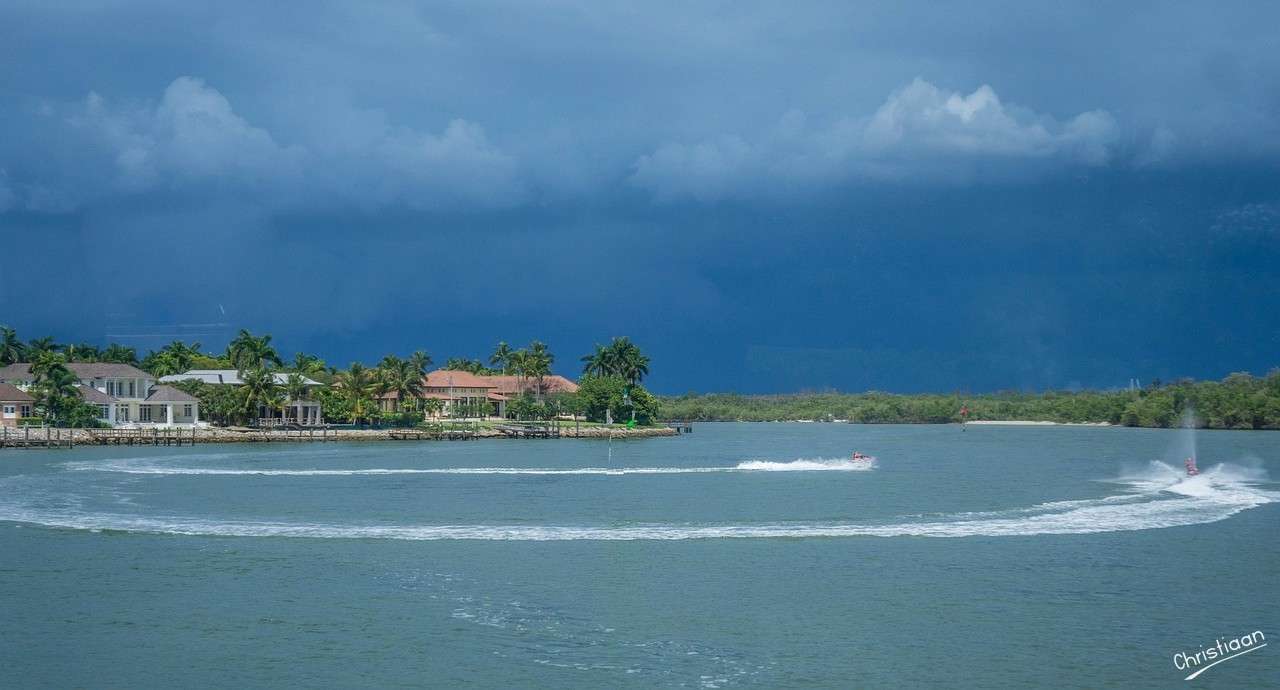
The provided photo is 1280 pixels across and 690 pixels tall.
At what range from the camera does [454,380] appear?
494ft

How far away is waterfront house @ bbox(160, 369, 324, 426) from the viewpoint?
118m

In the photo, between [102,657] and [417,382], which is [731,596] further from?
Answer: [417,382]

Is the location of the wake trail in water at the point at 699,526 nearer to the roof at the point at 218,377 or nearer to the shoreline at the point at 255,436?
the shoreline at the point at 255,436

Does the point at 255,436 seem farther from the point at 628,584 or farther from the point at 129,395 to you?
the point at 628,584

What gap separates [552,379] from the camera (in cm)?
16212

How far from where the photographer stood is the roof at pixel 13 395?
3957 inches

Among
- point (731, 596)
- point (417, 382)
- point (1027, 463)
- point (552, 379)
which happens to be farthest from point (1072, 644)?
point (552, 379)

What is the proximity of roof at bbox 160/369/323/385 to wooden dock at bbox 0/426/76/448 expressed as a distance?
24465 mm

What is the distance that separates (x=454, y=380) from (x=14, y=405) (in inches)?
2301

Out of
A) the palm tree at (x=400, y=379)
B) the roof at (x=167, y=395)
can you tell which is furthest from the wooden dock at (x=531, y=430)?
the roof at (x=167, y=395)

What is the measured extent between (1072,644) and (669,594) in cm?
874

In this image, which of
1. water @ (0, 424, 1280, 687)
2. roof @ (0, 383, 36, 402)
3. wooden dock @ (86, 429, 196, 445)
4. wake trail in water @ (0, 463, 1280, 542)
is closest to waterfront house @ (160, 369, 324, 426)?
wooden dock @ (86, 429, 196, 445)

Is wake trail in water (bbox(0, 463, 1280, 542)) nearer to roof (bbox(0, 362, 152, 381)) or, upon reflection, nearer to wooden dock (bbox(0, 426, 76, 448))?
wooden dock (bbox(0, 426, 76, 448))
